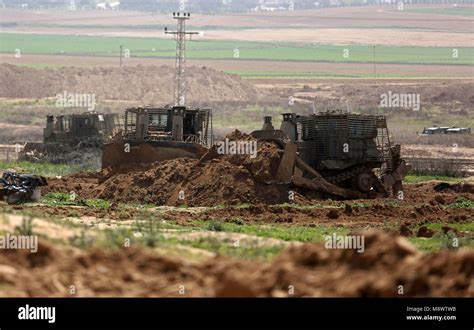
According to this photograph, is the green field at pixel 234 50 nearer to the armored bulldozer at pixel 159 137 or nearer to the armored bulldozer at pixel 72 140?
Result: the armored bulldozer at pixel 72 140

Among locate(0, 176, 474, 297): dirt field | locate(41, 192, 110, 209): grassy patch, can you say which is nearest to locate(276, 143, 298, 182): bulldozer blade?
locate(41, 192, 110, 209): grassy patch

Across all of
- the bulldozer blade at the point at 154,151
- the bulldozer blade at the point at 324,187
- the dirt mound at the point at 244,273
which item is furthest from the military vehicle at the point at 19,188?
the dirt mound at the point at 244,273

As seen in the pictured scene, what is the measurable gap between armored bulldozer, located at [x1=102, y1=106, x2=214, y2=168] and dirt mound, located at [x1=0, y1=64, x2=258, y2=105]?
2835 inches

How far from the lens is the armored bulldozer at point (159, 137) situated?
42.6 metres

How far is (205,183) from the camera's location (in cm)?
3819

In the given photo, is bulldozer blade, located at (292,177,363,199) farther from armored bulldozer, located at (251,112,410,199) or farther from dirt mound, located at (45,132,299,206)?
dirt mound, located at (45,132,299,206)

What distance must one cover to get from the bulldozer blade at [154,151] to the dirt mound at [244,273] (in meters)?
24.7

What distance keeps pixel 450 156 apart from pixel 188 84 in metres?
54.4

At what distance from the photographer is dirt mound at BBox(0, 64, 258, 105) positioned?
12081 centimetres

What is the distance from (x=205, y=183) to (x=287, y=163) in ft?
7.64

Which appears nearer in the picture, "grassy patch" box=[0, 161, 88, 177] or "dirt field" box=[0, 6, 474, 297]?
"dirt field" box=[0, 6, 474, 297]

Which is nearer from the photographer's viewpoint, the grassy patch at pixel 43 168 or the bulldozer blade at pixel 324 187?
the bulldozer blade at pixel 324 187
